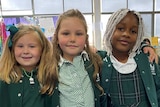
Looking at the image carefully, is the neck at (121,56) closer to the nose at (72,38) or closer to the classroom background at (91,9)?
the nose at (72,38)

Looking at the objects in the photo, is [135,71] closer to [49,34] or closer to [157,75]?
[157,75]

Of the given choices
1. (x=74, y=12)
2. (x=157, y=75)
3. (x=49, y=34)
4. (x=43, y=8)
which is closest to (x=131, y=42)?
(x=157, y=75)

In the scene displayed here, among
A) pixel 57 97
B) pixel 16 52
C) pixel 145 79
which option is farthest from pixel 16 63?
pixel 145 79

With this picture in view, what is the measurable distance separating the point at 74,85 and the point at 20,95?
0.34 metres

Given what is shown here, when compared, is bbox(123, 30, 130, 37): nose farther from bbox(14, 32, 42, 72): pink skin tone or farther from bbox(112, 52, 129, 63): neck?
bbox(14, 32, 42, 72): pink skin tone

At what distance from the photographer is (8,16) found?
3832 millimetres

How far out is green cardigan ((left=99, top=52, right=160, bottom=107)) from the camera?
1.40 meters

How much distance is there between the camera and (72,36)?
140 centimetres

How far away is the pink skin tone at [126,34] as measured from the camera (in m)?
1.43

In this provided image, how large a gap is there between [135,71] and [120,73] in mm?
100

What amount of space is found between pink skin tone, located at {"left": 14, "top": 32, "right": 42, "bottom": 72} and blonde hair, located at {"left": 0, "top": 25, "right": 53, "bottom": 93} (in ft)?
0.10

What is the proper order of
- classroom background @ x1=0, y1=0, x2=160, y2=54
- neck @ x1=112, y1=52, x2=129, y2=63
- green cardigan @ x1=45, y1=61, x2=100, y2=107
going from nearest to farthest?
1. green cardigan @ x1=45, y1=61, x2=100, y2=107
2. neck @ x1=112, y1=52, x2=129, y2=63
3. classroom background @ x1=0, y1=0, x2=160, y2=54

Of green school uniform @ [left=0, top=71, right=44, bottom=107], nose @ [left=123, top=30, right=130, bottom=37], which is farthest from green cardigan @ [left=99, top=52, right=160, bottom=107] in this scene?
green school uniform @ [left=0, top=71, right=44, bottom=107]

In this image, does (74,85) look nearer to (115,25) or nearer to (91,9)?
(115,25)
